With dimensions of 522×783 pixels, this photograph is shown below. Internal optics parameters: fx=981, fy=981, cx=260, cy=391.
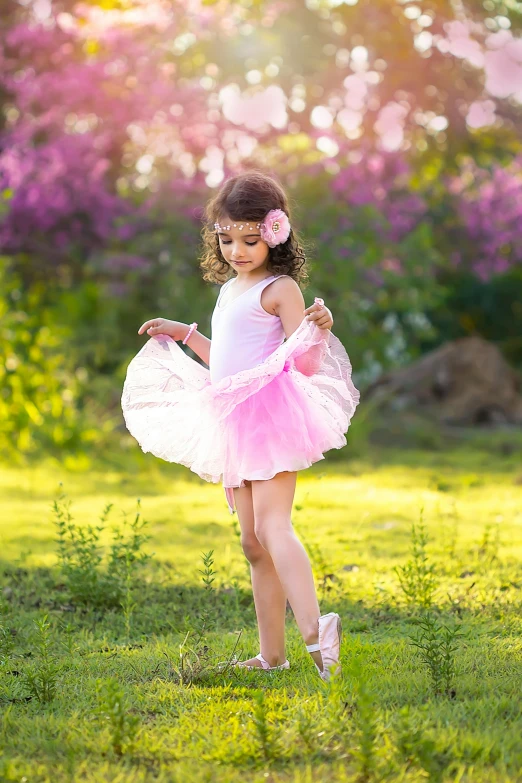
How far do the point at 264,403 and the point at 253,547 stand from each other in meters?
0.49

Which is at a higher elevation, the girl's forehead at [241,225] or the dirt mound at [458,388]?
the girl's forehead at [241,225]

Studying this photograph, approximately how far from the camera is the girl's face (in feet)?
10.7

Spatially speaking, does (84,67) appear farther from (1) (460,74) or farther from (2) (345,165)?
(1) (460,74)

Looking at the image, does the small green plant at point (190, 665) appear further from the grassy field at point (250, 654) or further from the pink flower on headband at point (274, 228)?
the pink flower on headband at point (274, 228)

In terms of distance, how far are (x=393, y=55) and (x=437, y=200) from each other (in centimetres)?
309

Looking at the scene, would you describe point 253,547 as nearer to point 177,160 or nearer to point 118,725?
point 118,725

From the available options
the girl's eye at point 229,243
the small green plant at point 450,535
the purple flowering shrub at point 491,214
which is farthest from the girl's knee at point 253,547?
the purple flowering shrub at point 491,214

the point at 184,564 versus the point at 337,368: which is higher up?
the point at 337,368

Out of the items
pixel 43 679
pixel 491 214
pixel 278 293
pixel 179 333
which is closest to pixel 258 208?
pixel 278 293

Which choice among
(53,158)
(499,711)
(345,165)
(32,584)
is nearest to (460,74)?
(345,165)

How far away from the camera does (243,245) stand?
3277 millimetres

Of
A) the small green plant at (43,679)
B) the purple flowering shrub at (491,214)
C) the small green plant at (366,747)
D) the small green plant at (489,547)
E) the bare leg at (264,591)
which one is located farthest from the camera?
the purple flowering shrub at (491,214)

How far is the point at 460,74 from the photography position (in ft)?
25.7

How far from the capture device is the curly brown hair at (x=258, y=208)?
3268 millimetres
